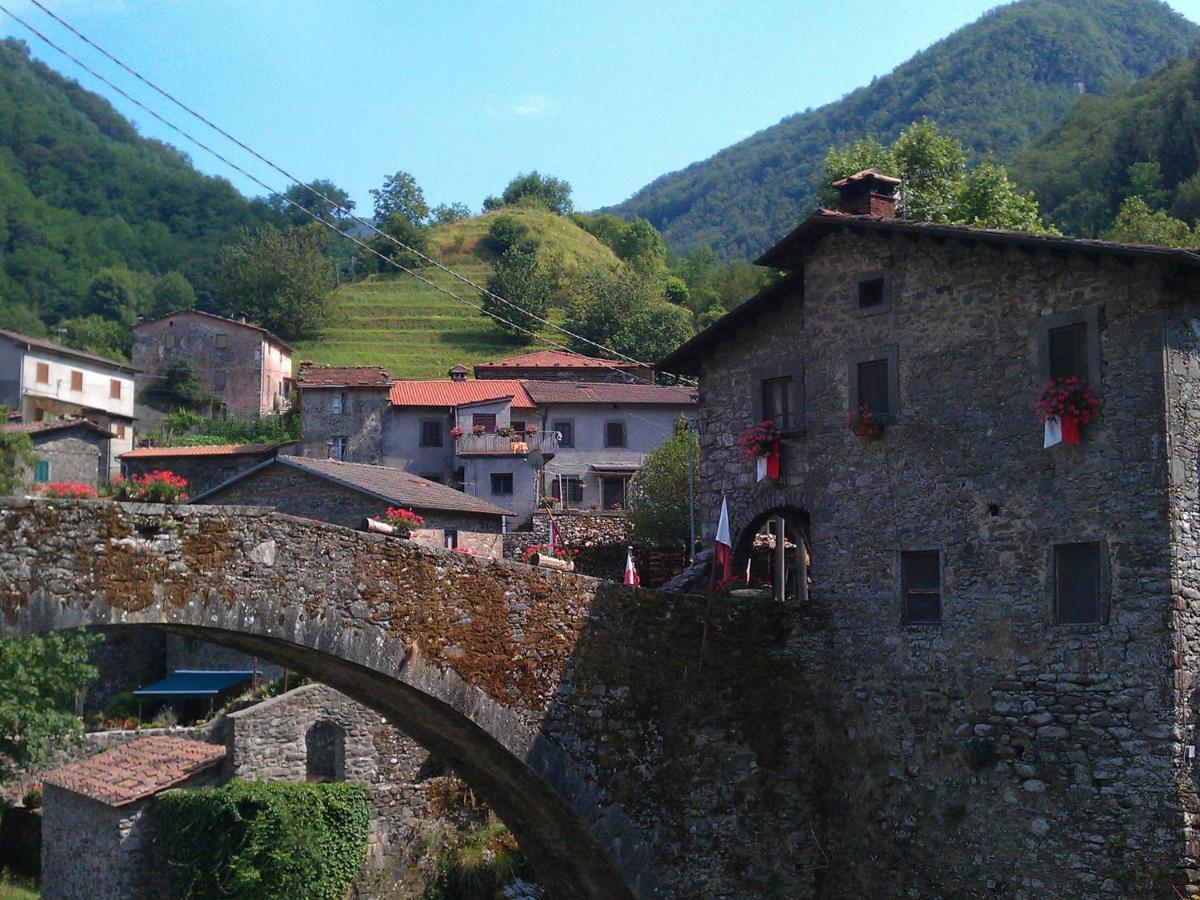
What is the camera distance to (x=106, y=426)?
60844 millimetres

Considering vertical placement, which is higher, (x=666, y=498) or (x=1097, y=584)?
(x=666, y=498)

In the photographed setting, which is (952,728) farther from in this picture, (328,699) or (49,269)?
(49,269)

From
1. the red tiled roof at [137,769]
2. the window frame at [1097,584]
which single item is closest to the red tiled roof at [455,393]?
the red tiled roof at [137,769]

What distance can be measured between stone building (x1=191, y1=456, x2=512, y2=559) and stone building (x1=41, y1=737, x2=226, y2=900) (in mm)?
8850

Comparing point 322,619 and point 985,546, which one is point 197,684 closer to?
point 322,619

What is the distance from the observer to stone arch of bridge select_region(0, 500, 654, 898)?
1309 cm

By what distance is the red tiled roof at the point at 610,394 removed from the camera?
51344mm

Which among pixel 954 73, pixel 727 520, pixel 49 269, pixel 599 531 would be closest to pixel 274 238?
pixel 49 269

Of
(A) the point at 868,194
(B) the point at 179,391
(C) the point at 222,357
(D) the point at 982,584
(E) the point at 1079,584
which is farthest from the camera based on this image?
(C) the point at 222,357

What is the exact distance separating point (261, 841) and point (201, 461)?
30476 mm

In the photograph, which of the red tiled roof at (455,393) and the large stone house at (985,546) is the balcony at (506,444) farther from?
the large stone house at (985,546)

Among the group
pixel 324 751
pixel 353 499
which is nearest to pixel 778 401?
pixel 324 751

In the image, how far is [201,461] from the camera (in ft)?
169

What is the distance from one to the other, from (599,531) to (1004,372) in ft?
81.8
